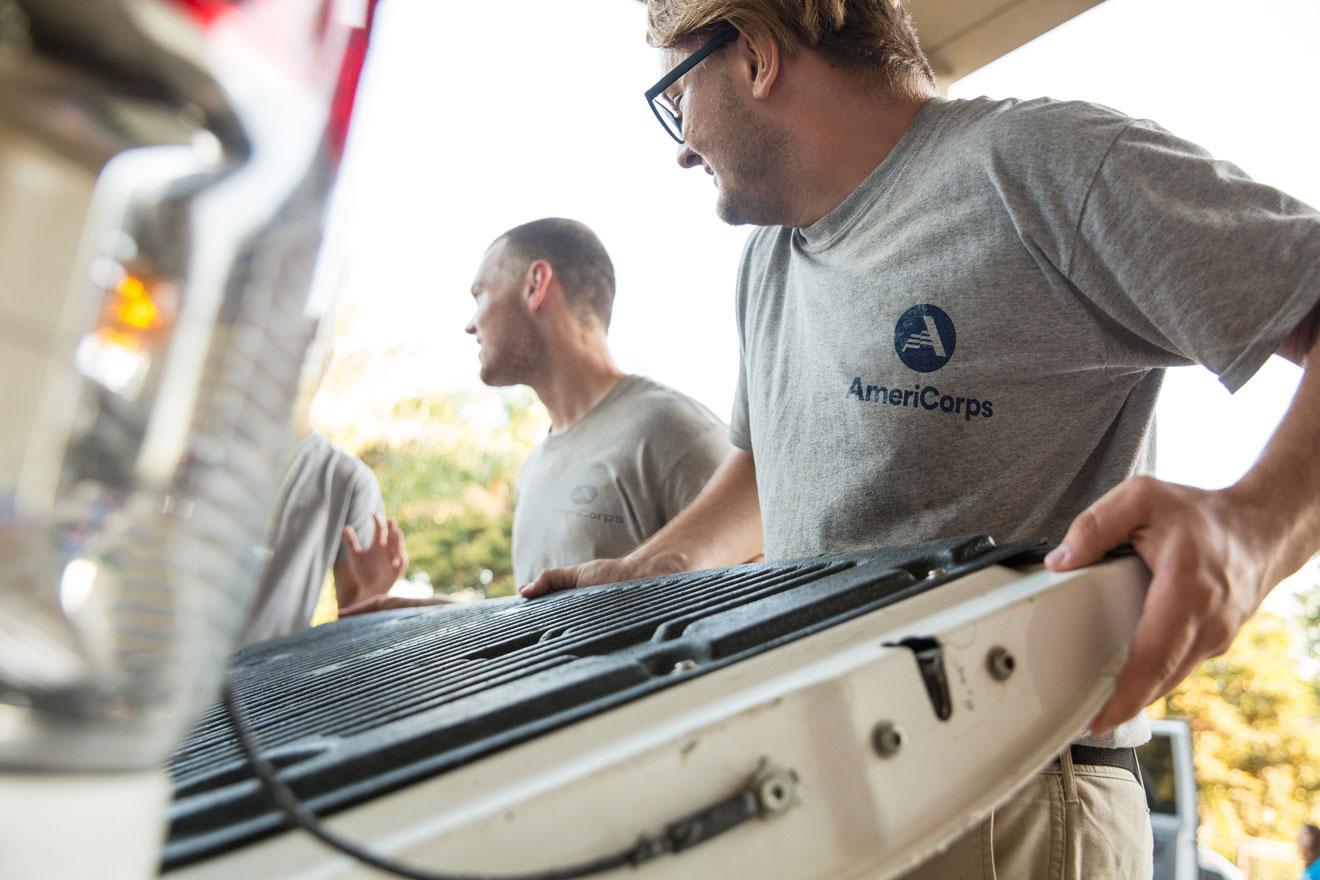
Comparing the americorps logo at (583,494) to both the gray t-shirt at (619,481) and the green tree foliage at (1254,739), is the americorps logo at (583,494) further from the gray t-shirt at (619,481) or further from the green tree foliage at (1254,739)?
the green tree foliage at (1254,739)

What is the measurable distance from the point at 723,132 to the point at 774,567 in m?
0.88

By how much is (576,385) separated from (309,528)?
3.21 feet

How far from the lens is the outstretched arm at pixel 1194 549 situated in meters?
0.65

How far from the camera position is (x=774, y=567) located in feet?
3.36

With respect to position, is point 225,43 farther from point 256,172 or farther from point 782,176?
point 782,176

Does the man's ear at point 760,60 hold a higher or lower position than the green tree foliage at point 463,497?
higher

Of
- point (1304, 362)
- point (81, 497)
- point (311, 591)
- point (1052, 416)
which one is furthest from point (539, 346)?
point (81, 497)

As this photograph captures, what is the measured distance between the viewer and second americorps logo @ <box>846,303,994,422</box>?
1.19 m

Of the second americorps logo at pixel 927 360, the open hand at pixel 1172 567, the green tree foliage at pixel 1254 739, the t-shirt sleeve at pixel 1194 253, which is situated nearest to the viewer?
the open hand at pixel 1172 567

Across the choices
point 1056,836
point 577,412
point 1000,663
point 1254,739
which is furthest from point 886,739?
point 1254,739

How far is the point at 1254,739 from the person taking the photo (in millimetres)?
12469

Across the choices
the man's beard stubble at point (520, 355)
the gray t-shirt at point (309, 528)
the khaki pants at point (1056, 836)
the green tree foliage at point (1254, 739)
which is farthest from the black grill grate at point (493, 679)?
the green tree foliage at point (1254, 739)

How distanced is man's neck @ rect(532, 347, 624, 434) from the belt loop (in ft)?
7.02

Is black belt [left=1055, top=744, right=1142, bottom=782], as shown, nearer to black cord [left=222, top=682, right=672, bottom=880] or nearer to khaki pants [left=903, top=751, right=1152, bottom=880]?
khaki pants [left=903, top=751, right=1152, bottom=880]
